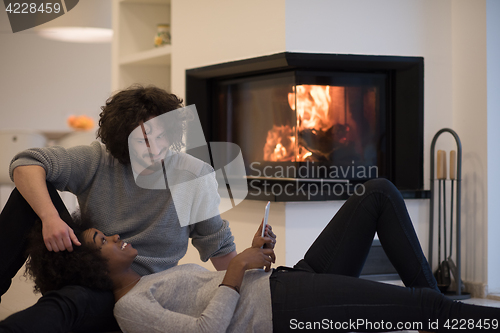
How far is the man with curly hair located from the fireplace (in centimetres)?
103

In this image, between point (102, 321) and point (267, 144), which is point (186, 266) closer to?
point (102, 321)

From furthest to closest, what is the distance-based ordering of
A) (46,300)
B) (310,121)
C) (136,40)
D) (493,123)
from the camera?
(136,40), (310,121), (493,123), (46,300)

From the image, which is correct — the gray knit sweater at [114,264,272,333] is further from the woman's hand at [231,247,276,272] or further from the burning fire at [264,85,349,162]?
the burning fire at [264,85,349,162]

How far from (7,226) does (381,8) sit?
2064 millimetres

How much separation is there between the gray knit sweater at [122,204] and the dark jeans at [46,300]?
0.28 feet

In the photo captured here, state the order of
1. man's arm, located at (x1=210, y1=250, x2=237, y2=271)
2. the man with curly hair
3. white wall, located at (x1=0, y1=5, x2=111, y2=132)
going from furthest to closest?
white wall, located at (x1=0, y1=5, x2=111, y2=132), man's arm, located at (x1=210, y1=250, x2=237, y2=271), the man with curly hair

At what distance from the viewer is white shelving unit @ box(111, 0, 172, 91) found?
3471 mm

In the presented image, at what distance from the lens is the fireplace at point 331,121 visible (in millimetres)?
2617

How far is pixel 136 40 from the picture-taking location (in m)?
3.54

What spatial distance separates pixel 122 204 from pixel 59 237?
0.26 metres

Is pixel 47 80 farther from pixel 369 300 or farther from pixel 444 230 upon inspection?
pixel 369 300

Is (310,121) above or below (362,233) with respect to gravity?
above

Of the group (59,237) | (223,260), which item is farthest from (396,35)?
(59,237)

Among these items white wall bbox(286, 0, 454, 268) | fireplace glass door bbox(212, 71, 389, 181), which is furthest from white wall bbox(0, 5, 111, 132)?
white wall bbox(286, 0, 454, 268)
